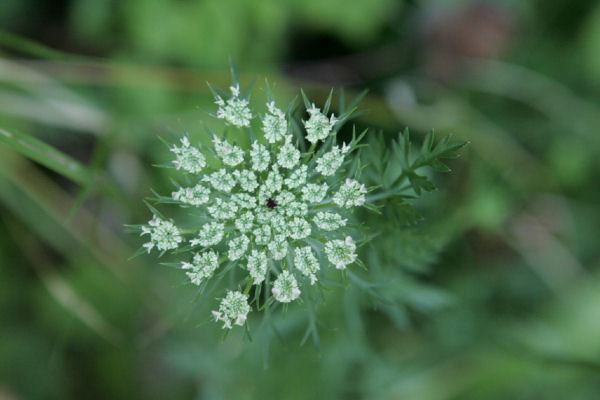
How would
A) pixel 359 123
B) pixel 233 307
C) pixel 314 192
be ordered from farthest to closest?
pixel 359 123
pixel 314 192
pixel 233 307

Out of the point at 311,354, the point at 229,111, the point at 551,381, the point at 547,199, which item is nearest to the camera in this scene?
the point at 229,111

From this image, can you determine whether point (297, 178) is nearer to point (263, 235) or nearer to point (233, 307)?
point (263, 235)

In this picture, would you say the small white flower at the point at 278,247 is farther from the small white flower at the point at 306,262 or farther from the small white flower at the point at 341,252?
the small white flower at the point at 341,252

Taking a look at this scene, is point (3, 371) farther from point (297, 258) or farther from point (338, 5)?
point (338, 5)

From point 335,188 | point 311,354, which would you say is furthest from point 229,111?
point 311,354

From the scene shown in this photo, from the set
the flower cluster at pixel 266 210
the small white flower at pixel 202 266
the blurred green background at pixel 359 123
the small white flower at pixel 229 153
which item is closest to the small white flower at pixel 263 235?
the flower cluster at pixel 266 210

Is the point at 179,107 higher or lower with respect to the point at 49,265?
higher

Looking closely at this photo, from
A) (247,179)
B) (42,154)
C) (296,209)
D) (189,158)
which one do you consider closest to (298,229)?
(296,209)
